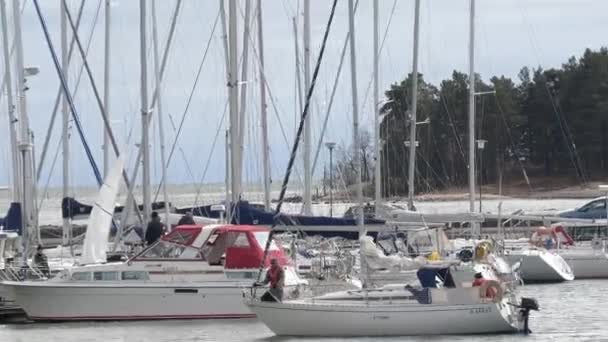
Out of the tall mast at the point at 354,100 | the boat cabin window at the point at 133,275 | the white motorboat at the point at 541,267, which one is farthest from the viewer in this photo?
the white motorboat at the point at 541,267

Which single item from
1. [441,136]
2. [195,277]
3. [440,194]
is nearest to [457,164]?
[441,136]

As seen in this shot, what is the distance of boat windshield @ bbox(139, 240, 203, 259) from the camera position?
124 feet

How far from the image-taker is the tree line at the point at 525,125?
398 ft

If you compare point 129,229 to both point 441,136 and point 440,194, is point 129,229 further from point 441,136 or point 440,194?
point 441,136

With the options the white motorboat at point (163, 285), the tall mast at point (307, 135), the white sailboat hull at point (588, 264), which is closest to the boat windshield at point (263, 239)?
the white motorboat at point (163, 285)

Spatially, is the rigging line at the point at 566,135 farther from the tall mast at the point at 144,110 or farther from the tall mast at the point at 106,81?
the tall mast at the point at 144,110

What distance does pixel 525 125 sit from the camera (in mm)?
134875

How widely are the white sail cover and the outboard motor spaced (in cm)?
1107

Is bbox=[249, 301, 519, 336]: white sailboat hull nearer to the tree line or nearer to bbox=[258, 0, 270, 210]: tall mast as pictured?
bbox=[258, 0, 270, 210]: tall mast

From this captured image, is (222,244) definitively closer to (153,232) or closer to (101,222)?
(153,232)

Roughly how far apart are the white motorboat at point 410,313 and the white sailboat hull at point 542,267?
14711 mm

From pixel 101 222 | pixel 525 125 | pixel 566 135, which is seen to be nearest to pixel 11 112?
pixel 101 222

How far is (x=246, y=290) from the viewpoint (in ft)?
119

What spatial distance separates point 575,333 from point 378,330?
4.95m
